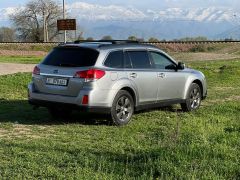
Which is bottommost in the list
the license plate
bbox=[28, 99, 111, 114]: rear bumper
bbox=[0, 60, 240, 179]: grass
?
bbox=[0, 60, 240, 179]: grass

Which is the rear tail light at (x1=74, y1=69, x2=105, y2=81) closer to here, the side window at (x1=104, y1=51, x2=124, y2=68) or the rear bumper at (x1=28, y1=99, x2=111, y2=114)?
the side window at (x1=104, y1=51, x2=124, y2=68)

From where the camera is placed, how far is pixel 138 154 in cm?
716

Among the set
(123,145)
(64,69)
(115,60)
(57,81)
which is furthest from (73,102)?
(123,145)

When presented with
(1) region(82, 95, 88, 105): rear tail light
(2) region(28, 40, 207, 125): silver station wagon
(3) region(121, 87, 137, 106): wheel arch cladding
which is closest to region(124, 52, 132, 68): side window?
(2) region(28, 40, 207, 125): silver station wagon

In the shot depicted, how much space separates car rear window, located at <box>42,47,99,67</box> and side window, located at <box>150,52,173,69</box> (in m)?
1.79

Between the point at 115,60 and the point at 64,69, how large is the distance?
41.3 inches

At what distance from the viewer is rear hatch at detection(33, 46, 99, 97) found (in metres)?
9.43

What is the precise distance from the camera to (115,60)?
32.7 feet

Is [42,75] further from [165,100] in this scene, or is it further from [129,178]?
[129,178]

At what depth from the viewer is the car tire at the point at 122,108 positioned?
977 centimetres

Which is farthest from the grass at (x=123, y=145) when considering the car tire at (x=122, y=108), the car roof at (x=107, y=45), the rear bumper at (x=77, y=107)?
the car roof at (x=107, y=45)

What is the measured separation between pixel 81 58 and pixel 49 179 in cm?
412

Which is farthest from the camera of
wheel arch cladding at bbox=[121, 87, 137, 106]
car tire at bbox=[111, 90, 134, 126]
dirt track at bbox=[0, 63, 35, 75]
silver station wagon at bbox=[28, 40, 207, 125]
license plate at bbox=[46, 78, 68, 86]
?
dirt track at bbox=[0, 63, 35, 75]

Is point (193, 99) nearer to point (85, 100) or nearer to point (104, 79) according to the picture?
point (104, 79)
